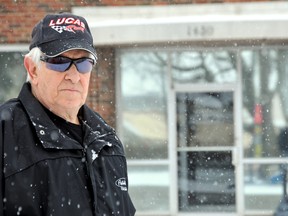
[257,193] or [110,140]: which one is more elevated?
[110,140]

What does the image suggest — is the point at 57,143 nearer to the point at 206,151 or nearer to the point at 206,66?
the point at 206,66

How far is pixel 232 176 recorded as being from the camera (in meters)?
9.89

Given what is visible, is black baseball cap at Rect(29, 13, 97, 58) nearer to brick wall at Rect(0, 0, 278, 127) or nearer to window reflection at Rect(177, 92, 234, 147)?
brick wall at Rect(0, 0, 278, 127)

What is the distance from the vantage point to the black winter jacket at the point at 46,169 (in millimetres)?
2143

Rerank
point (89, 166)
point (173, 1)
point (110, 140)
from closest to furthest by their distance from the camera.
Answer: point (89, 166)
point (110, 140)
point (173, 1)

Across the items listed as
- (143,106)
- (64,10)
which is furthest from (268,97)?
(64,10)

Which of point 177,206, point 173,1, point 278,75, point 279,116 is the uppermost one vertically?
point 173,1

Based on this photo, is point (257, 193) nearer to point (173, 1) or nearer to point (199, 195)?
point (199, 195)

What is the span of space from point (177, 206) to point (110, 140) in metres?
7.59

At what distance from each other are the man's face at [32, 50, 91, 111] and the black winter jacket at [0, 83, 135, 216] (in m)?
0.04

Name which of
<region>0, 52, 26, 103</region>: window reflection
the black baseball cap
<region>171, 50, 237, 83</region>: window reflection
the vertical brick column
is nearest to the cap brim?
the black baseball cap

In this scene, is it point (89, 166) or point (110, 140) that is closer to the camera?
point (89, 166)

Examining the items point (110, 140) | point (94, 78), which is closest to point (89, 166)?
point (110, 140)

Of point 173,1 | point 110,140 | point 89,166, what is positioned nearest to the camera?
point 89,166
